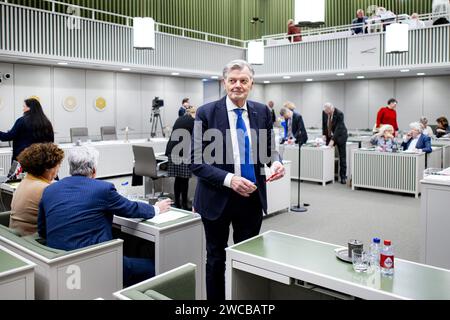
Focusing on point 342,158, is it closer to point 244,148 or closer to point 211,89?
point 244,148

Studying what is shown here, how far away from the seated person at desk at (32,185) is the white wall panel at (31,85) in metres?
8.12

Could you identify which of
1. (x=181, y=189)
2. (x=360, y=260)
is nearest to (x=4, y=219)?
(x=360, y=260)

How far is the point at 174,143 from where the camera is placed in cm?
618

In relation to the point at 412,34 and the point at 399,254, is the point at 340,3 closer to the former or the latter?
the point at 412,34

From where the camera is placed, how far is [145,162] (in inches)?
253

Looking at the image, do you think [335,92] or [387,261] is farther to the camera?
[335,92]

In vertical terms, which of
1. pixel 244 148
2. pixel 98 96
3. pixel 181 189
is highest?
pixel 98 96

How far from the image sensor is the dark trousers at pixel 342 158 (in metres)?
8.95

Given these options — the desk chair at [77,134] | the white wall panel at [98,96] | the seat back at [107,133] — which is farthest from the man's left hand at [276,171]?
the white wall panel at [98,96]

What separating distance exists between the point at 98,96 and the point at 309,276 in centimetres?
1085

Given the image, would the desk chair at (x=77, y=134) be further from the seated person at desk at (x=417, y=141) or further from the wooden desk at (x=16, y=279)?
the wooden desk at (x=16, y=279)

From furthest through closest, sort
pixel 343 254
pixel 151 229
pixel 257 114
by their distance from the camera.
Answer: pixel 151 229 → pixel 257 114 → pixel 343 254

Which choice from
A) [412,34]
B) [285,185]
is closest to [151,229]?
[285,185]

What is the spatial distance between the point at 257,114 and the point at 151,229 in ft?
3.43
